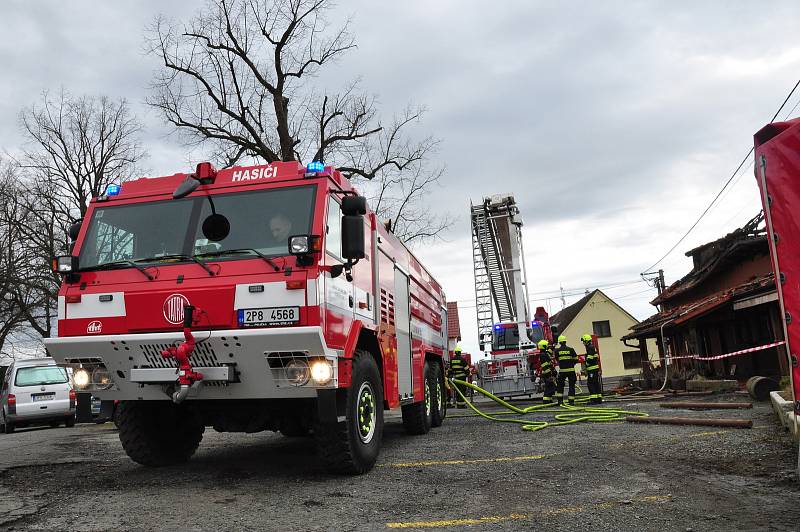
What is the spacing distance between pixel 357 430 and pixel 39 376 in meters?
13.4

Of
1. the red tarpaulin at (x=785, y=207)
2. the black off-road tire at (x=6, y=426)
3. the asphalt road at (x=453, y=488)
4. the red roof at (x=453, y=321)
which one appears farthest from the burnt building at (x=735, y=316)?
the red roof at (x=453, y=321)

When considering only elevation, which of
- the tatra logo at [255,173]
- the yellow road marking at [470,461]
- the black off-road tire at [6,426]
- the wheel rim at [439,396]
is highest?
the tatra logo at [255,173]

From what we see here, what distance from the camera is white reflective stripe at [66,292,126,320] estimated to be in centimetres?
569

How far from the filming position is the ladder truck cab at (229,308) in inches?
212

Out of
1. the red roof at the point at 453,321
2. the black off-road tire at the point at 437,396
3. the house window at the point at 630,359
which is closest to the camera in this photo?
the black off-road tire at the point at 437,396

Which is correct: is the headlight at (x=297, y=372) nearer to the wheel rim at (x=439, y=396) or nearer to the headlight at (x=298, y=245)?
the headlight at (x=298, y=245)

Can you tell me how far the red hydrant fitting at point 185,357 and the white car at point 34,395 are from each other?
12259mm

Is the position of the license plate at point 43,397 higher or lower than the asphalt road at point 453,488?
higher

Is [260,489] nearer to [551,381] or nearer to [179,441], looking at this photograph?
[179,441]

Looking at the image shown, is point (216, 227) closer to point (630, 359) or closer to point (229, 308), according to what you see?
point (229, 308)

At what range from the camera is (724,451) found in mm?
6648

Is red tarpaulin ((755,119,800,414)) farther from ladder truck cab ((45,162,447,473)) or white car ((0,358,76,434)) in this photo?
white car ((0,358,76,434))

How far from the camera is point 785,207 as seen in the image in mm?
→ 4012

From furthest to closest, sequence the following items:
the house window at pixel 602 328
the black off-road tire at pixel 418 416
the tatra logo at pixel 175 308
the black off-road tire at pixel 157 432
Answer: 1. the house window at pixel 602 328
2. the black off-road tire at pixel 418 416
3. the black off-road tire at pixel 157 432
4. the tatra logo at pixel 175 308
